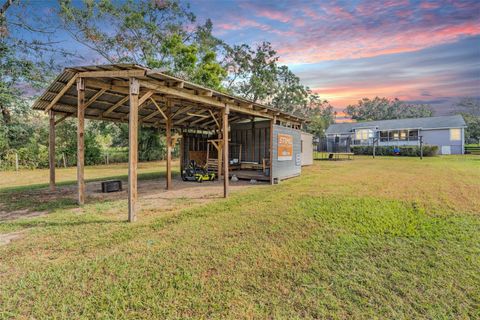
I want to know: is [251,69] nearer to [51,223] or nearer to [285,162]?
[285,162]

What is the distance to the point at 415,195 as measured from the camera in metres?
6.76

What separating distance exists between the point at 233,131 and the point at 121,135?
49.4 ft

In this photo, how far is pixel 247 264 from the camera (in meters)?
3.12

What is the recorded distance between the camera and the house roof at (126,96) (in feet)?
17.5

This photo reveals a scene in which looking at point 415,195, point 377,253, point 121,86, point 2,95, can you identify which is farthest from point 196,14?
point 377,253

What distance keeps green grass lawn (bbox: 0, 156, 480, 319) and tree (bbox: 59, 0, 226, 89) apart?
15334 mm

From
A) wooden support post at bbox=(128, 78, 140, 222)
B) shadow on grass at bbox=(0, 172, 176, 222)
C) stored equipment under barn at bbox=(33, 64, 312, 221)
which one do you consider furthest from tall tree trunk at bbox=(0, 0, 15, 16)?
wooden support post at bbox=(128, 78, 140, 222)

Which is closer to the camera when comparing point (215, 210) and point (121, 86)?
point (215, 210)

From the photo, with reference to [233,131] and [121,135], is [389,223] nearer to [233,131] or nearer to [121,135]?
[233,131]

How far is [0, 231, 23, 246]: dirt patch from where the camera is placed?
3725 mm

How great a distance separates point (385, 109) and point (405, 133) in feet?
116

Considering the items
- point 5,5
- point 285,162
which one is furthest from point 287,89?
point 5,5

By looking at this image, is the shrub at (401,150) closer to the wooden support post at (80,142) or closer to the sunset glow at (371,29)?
the sunset glow at (371,29)

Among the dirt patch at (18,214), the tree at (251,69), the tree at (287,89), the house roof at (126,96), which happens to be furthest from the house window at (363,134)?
the dirt patch at (18,214)
